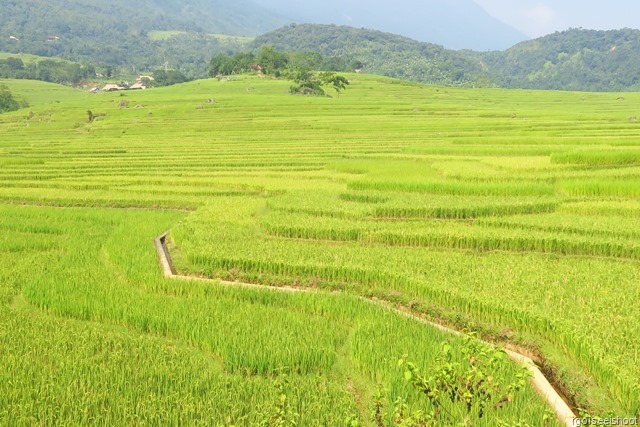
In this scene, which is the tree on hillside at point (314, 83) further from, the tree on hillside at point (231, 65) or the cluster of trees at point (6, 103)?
the cluster of trees at point (6, 103)

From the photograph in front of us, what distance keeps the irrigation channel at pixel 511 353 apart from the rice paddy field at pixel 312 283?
0.21 meters

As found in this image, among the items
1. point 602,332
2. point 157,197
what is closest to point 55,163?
point 157,197

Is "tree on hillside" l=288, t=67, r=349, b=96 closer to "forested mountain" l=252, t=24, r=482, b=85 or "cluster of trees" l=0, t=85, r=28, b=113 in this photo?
"cluster of trees" l=0, t=85, r=28, b=113

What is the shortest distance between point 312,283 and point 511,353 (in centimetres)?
396

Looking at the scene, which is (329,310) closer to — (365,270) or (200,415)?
(365,270)

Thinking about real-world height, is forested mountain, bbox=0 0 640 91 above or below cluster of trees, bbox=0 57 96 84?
above

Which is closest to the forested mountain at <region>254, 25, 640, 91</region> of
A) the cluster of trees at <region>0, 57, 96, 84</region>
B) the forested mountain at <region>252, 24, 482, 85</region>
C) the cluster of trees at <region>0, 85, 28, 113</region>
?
the forested mountain at <region>252, 24, 482, 85</region>

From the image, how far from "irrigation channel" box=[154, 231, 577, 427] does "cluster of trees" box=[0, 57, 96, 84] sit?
112901mm

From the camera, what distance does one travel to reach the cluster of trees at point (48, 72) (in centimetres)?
10956

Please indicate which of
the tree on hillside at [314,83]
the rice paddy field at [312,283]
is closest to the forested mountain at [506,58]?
the tree on hillside at [314,83]

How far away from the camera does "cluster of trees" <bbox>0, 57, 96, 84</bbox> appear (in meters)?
110

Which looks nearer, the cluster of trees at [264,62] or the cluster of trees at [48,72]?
the cluster of trees at [264,62]

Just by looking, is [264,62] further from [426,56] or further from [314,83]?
[426,56]

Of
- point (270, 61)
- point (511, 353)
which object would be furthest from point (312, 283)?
point (270, 61)
